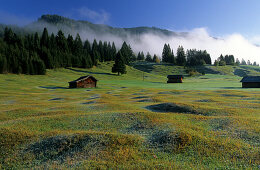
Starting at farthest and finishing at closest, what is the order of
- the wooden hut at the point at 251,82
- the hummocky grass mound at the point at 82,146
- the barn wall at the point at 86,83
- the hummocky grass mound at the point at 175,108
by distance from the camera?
the barn wall at the point at 86,83, the wooden hut at the point at 251,82, the hummocky grass mound at the point at 175,108, the hummocky grass mound at the point at 82,146

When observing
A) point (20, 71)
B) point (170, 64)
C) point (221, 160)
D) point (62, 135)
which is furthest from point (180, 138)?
point (170, 64)

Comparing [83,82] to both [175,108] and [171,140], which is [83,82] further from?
[171,140]

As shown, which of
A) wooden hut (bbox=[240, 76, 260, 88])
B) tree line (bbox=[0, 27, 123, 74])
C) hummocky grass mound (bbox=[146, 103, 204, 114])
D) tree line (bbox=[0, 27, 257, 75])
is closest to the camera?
hummocky grass mound (bbox=[146, 103, 204, 114])

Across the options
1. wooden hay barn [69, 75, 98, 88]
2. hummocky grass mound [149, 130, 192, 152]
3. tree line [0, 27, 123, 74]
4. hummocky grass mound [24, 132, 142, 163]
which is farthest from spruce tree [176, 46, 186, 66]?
hummocky grass mound [24, 132, 142, 163]

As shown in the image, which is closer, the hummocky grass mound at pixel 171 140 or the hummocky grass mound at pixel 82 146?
the hummocky grass mound at pixel 82 146

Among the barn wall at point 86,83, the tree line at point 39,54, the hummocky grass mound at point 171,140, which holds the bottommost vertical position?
the barn wall at point 86,83

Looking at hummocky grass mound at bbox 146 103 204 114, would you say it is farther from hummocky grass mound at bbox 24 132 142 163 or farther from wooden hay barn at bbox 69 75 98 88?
wooden hay barn at bbox 69 75 98 88

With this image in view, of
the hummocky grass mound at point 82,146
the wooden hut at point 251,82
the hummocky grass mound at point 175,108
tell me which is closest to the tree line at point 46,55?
the wooden hut at point 251,82

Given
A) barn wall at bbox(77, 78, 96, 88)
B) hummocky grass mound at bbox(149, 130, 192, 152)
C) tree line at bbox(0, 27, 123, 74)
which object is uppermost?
tree line at bbox(0, 27, 123, 74)

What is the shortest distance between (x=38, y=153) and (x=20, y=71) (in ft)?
319

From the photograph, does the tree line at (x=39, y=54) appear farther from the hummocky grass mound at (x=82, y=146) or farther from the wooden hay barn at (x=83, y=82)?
the hummocky grass mound at (x=82, y=146)

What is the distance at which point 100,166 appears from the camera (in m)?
6.68

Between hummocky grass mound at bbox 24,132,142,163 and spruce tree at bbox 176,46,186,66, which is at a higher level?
spruce tree at bbox 176,46,186,66

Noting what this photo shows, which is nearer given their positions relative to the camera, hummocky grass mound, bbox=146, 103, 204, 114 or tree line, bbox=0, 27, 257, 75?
hummocky grass mound, bbox=146, 103, 204, 114
